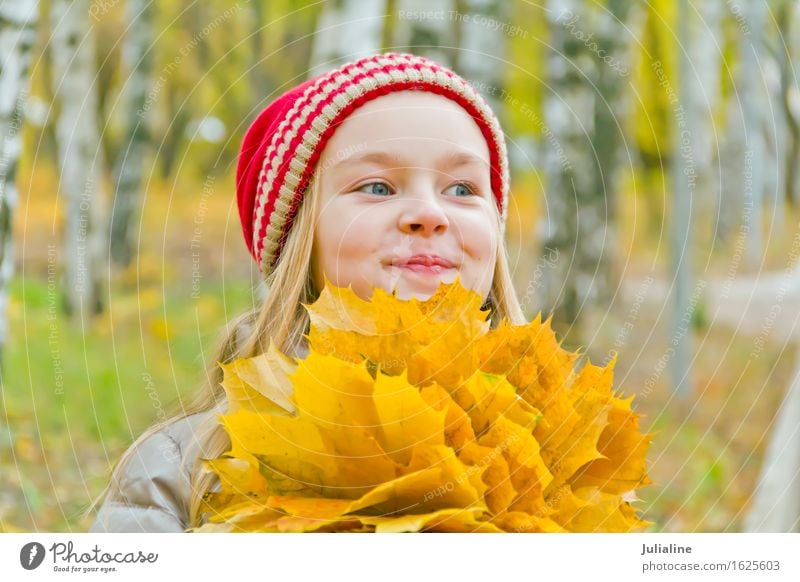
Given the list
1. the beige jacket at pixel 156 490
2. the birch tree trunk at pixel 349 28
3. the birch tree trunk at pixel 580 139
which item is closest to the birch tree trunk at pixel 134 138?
the birch tree trunk at pixel 349 28

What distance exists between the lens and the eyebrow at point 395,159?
857mm

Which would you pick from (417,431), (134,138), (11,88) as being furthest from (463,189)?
(134,138)

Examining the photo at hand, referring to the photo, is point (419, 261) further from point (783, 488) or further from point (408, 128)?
point (783, 488)

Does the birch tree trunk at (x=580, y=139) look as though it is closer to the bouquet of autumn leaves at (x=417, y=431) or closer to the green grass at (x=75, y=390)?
the green grass at (x=75, y=390)

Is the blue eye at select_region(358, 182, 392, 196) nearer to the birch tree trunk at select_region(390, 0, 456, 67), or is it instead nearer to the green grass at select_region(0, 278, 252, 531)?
the green grass at select_region(0, 278, 252, 531)

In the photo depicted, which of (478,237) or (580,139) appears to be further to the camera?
(580,139)

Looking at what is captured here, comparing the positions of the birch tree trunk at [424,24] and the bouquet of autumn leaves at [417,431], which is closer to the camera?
the bouquet of autumn leaves at [417,431]

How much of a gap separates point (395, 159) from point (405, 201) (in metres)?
0.04

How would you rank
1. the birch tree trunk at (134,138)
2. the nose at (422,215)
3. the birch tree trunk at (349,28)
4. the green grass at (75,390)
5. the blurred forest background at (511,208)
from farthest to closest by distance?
the birch tree trunk at (134,138)
the blurred forest background at (511,208)
the green grass at (75,390)
the birch tree trunk at (349,28)
the nose at (422,215)

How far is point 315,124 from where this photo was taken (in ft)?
3.04

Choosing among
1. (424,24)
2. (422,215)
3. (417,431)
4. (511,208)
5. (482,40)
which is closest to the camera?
(417,431)

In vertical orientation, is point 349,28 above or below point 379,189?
above
